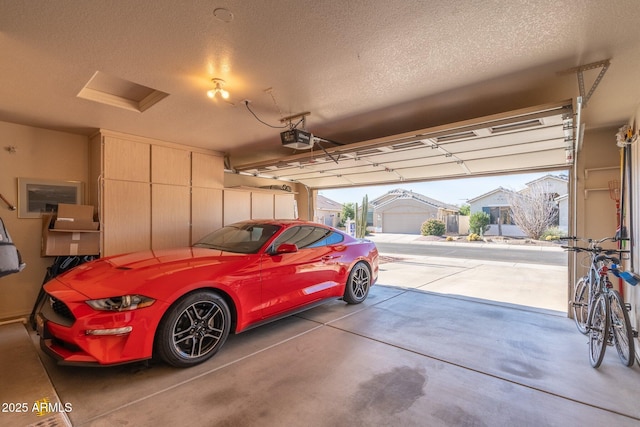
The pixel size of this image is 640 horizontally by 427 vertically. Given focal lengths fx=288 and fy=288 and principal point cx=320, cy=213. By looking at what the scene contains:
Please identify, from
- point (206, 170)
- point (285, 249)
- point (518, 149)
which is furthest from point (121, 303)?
point (518, 149)

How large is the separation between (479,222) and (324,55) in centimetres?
2030

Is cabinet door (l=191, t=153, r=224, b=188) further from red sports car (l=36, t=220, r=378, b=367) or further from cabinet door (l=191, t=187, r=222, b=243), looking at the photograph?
red sports car (l=36, t=220, r=378, b=367)

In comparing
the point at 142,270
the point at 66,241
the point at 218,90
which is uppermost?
the point at 218,90

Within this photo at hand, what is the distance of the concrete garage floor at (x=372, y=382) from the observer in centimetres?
183

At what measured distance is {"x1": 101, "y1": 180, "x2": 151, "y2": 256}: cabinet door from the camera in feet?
13.5

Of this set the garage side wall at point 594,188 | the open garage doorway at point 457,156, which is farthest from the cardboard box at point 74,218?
the garage side wall at point 594,188

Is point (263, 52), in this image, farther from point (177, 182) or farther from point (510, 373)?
point (177, 182)

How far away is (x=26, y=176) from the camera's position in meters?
3.89

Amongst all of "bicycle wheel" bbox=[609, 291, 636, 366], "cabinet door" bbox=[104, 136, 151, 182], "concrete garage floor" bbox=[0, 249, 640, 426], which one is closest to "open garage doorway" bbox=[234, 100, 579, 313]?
"bicycle wheel" bbox=[609, 291, 636, 366]

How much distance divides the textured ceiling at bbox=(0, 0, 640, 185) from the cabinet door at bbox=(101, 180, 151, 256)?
1.11 metres

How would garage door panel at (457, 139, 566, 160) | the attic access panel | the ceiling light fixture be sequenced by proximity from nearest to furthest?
the ceiling light fixture → the attic access panel → garage door panel at (457, 139, 566, 160)

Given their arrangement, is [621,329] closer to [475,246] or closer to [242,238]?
[242,238]

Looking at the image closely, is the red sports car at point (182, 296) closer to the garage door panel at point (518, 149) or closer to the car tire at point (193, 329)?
the car tire at point (193, 329)

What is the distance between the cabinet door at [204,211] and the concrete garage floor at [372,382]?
2.62 m
